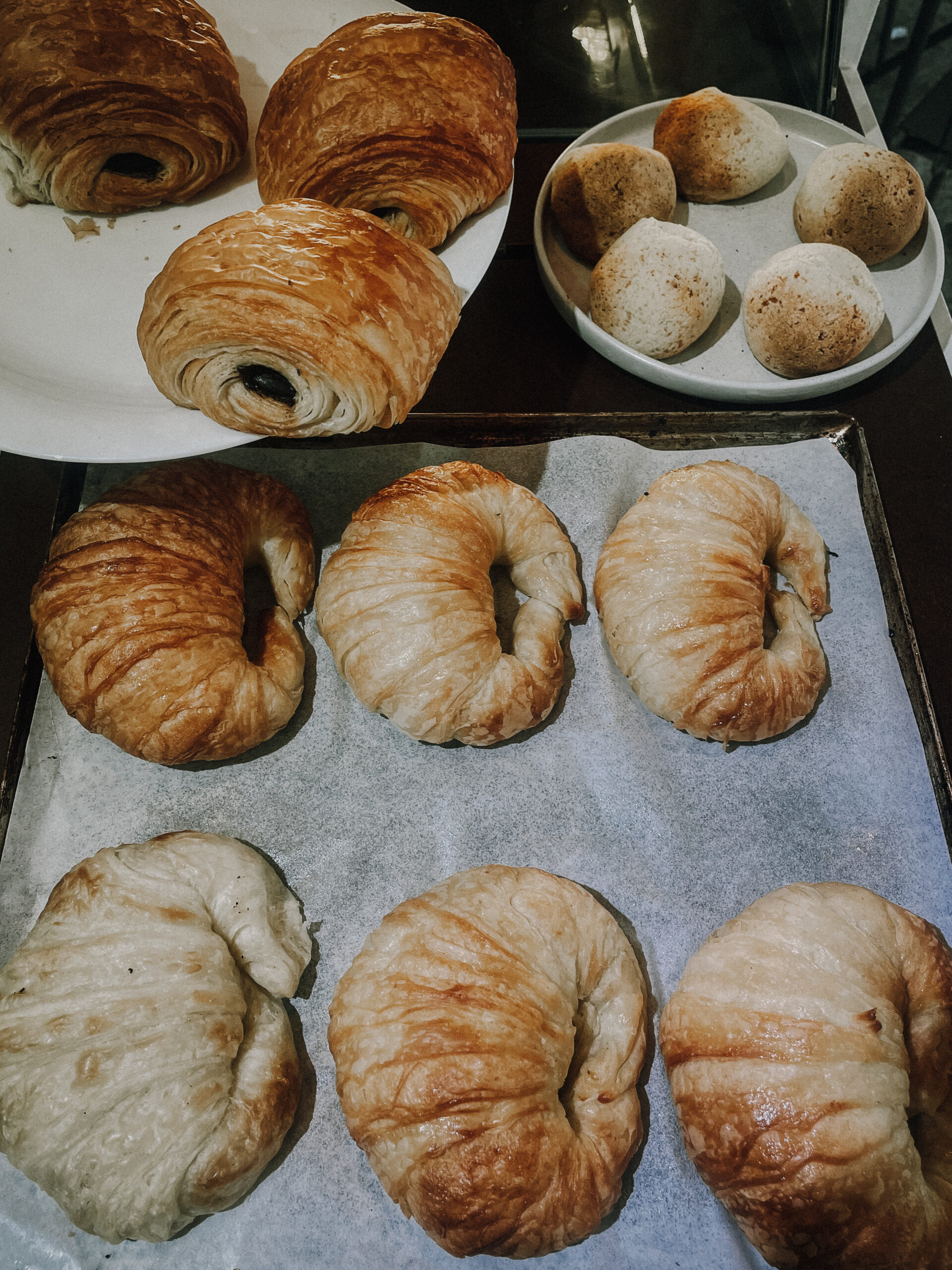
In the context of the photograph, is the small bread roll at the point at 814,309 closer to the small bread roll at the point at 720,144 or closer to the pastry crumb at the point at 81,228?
the small bread roll at the point at 720,144

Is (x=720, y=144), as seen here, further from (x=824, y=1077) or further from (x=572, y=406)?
(x=824, y=1077)

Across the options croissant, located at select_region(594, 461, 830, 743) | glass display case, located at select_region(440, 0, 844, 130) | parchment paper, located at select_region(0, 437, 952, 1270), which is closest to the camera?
parchment paper, located at select_region(0, 437, 952, 1270)

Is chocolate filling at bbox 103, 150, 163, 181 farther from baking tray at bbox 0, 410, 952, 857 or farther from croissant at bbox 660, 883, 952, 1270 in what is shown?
croissant at bbox 660, 883, 952, 1270

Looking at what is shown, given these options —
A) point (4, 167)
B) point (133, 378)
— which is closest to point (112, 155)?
point (4, 167)

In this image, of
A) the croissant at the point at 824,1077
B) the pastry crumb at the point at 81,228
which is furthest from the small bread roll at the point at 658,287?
the croissant at the point at 824,1077

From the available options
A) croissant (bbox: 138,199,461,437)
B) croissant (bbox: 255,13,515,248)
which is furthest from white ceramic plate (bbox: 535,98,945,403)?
croissant (bbox: 138,199,461,437)

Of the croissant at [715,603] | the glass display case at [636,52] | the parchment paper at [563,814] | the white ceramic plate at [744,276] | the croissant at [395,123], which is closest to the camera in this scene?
the croissant at [395,123]
